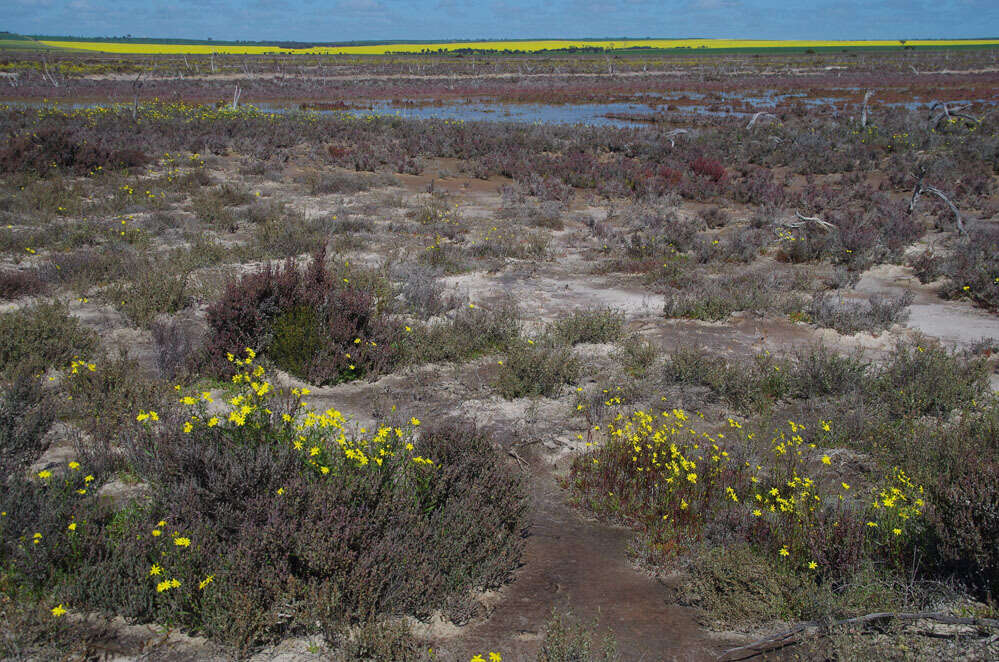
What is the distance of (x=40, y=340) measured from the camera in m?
6.69

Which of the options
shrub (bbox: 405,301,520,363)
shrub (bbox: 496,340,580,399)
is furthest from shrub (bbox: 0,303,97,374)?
shrub (bbox: 496,340,580,399)

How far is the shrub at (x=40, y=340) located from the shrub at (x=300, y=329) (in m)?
1.37

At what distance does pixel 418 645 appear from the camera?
3391 mm

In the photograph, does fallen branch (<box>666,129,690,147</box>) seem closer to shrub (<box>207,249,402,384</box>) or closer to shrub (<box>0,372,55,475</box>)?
shrub (<box>207,249,402,384</box>)

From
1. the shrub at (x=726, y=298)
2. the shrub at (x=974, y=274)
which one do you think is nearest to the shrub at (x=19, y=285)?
the shrub at (x=726, y=298)

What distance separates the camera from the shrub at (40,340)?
20.9ft

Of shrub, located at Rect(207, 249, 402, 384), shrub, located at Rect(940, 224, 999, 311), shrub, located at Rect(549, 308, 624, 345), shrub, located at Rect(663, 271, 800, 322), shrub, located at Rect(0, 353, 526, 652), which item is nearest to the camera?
shrub, located at Rect(0, 353, 526, 652)

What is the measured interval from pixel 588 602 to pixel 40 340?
609cm

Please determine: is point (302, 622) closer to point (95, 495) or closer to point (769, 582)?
point (95, 495)

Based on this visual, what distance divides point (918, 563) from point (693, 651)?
154 centimetres

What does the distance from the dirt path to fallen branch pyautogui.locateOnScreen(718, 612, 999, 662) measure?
145mm

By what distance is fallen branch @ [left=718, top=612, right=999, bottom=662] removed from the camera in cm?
315

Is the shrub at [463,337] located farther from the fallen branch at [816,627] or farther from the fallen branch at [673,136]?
the fallen branch at [673,136]

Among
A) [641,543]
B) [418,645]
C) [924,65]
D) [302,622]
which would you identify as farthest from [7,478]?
[924,65]
